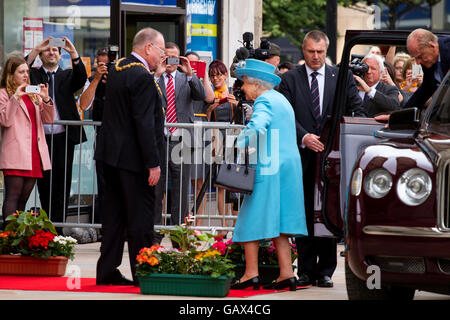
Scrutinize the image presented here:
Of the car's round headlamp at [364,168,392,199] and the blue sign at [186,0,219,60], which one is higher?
the blue sign at [186,0,219,60]

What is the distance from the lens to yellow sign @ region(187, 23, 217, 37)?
1827 cm

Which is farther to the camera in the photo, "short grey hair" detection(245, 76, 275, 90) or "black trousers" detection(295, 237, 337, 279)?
"black trousers" detection(295, 237, 337, 279)

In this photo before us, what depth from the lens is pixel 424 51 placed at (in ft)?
28.2

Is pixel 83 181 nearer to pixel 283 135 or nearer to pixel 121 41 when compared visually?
pixel 121 41

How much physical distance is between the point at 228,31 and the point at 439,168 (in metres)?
12.6

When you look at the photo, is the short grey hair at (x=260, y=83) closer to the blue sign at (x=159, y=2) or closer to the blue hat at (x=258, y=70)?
the blue hat at (x=258, y=70)

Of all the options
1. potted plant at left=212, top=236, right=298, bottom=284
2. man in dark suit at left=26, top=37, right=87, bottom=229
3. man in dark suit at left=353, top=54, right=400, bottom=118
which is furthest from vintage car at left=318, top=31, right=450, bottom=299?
man in dark suit at left=26, top=37, right=87, bottom=229

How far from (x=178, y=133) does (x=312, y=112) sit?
2859 millimetres

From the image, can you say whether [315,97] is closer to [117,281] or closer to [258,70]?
[258,70]

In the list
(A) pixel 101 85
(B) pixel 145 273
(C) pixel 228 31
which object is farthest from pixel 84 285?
(C) pixel 228 31

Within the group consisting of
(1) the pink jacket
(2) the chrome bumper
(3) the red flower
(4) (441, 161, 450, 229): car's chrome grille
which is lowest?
(3) the red flower

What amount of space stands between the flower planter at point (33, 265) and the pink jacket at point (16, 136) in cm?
149

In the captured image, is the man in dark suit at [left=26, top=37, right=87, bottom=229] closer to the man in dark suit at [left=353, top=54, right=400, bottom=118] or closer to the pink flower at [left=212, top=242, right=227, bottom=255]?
the man in dark suit at [left=353, top=54, right=400, bottom=118]

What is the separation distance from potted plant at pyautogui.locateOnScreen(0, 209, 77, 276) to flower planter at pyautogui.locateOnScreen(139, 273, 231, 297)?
1.50 meters
